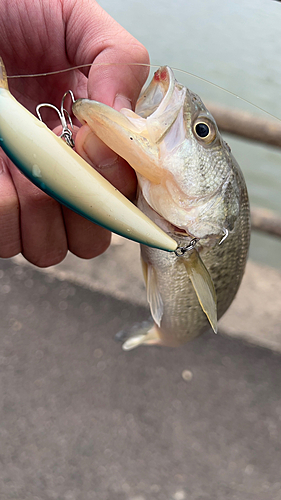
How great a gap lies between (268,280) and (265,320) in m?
0.34

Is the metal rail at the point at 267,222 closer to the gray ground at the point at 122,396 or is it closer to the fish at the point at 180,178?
the gray ground at the point at 122,396

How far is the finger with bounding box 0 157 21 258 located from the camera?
990 mm

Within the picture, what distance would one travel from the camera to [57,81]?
1.12 metres

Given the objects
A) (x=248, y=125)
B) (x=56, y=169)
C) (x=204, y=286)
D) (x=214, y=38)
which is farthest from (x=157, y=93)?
(x=248, y=125)

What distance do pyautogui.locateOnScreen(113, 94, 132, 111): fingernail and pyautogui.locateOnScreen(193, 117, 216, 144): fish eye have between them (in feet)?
0.55

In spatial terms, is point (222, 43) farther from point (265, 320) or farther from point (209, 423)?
point (209, 423)

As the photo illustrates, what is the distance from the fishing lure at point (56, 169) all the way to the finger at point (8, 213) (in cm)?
42

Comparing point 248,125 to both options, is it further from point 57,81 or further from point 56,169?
point 56,169

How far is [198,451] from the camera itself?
6.10ft

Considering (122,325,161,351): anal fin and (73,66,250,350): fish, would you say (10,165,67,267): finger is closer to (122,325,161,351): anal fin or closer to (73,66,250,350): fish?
(73,66,250,350): fish

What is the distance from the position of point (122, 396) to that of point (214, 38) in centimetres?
203

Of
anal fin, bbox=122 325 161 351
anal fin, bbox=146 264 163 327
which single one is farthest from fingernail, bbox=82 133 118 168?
anal fin, bbox=122 325 161 351

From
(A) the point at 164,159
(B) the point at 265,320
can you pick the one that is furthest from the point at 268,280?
(A) the point at 164,159

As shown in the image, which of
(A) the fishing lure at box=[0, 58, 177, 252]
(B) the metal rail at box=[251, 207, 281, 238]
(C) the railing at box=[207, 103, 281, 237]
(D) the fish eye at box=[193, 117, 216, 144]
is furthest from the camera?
(B) the metal rail at box=[251, 207, 281, 238]
